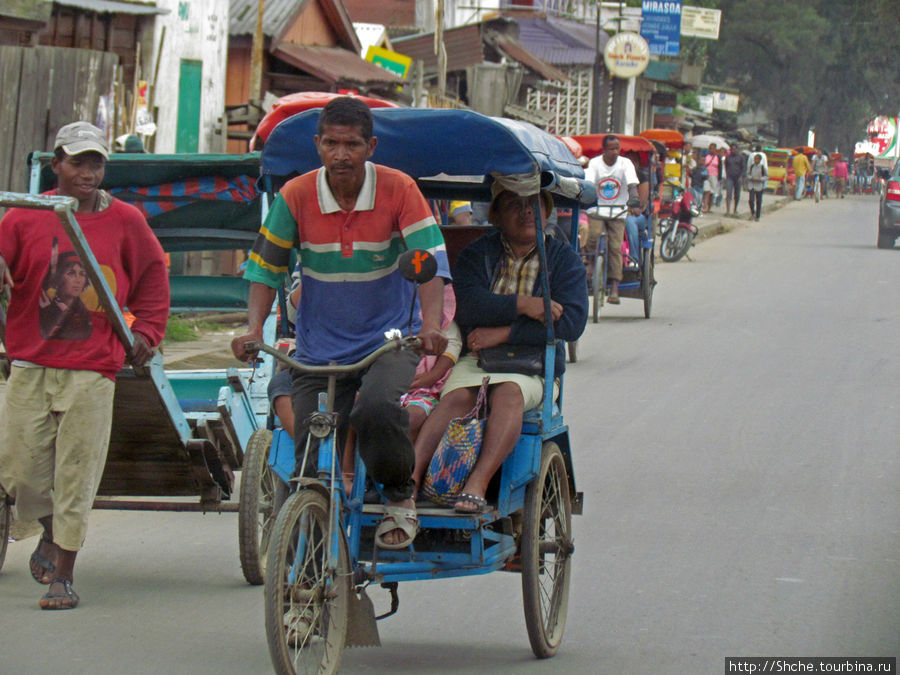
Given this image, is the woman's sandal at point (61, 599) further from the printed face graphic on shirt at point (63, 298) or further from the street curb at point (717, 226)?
the street curb at point (717, 226)

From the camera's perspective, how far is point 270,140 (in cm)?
538

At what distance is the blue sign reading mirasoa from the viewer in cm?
3381

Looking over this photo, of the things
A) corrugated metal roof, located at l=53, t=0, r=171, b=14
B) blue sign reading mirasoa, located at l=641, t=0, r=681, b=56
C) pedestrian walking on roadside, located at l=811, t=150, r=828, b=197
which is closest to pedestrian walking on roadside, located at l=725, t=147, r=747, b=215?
blue sign reading mirasoa, located at l=641, t=0, r=681, b=56

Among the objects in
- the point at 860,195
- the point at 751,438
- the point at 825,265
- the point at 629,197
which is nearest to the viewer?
the point at 751,438

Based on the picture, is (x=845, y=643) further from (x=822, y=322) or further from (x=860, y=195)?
(x=860, y=195)

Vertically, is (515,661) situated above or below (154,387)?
below

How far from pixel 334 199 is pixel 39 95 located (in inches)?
318

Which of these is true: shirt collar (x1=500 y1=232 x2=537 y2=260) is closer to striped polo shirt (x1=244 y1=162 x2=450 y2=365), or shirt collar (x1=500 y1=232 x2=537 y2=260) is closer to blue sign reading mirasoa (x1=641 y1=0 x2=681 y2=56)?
striped polo shirt (x1=244 y1=162 x2=450 y2=365)

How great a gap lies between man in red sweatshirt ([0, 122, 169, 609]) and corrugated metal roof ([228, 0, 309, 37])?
13206mm

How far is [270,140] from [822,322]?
37.9 ft

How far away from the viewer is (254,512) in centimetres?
580

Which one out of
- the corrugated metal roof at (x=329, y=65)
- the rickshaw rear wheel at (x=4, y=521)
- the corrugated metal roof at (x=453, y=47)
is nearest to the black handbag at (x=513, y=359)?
the rickshaw rear wheel at (x=4, y=521)

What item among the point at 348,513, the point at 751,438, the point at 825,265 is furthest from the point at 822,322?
the point at 348,513

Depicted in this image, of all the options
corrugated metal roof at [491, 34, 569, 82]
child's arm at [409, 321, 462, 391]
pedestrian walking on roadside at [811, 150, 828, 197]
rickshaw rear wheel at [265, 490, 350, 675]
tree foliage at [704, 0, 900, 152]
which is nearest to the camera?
rickshaw rear wheel at [265, 490, 350, 675]
